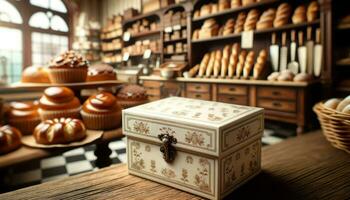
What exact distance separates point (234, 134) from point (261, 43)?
3.46 m

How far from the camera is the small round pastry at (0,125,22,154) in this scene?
1.10m

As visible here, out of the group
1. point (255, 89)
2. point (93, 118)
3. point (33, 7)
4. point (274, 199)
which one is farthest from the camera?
point (255, 89)

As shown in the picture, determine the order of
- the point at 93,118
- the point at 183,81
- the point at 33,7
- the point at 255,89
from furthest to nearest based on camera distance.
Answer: the point at 183,81
the point at 255,89
the point at 93,118
the point at 33,7

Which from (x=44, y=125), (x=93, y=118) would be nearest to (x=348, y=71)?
(x=93, y=118)

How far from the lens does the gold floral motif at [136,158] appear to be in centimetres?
66

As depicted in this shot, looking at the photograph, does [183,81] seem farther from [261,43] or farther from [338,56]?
[338,56]

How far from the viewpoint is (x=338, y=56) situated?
284cm

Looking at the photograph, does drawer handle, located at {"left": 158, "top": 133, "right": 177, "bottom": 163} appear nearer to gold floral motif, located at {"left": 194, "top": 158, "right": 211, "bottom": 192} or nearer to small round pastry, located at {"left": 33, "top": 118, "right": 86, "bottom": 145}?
gold floral motif, located at {"left": 194, "top": 158, "right": 211, "bottom": 192}

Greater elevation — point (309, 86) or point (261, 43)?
point (261, 43)

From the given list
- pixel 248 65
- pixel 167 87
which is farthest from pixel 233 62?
pixel 167 87

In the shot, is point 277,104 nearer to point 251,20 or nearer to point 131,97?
point 251,20

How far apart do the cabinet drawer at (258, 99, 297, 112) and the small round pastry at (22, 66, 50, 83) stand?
235cm

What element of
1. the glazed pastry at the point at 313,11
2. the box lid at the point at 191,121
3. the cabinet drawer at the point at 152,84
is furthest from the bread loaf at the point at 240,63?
the box lid at the point at 191,121

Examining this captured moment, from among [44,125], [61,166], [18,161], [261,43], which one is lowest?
[61,166]
